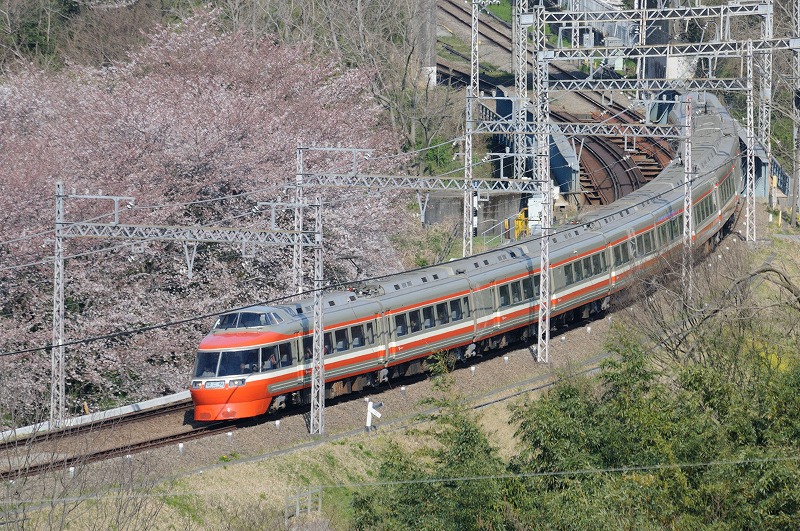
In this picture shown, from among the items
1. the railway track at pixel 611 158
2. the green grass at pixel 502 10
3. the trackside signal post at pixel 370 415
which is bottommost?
the trackside signal post at pixel 370 415

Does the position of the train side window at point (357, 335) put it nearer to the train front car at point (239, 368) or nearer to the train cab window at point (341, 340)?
the train cab window at point (341, 340)

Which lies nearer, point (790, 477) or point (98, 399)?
point (790, 477)

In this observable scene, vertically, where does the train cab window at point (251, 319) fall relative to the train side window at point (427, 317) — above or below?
above

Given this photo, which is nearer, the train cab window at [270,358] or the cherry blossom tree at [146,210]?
the train cab window at [270,358]

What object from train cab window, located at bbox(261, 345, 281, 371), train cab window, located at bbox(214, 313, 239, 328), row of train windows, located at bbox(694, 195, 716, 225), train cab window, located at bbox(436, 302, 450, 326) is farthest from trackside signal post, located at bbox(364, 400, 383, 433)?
row of train windows, located at bbox(694, 195, 716, 225)

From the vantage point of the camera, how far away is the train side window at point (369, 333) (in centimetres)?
2844

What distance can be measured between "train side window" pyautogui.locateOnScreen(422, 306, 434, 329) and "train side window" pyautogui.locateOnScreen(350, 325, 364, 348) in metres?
2.12

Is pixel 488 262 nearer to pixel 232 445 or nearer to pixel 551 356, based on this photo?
pixel 551 356

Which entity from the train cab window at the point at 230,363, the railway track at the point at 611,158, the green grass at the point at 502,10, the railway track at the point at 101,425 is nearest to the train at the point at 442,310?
the train cab window at the point at 230,363

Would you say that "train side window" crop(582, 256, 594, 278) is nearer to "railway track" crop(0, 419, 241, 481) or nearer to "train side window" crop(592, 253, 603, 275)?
"train side window" crop(592, 253, 603, 275)

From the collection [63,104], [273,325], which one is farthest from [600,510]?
[63,104]

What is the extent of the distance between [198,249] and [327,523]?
14570 mm

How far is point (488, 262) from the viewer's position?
32438 mm

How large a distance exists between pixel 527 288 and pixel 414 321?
14.2ft
